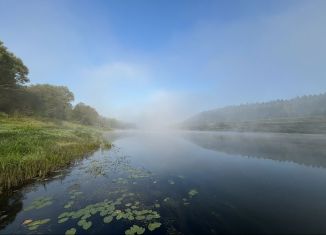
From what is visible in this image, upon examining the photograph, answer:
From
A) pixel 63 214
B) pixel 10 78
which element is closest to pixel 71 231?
pixel 63 214

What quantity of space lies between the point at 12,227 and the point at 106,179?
24.4 ft

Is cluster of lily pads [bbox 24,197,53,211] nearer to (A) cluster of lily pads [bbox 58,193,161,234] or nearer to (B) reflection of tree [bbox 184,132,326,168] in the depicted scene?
(A) cluster of lily pads [bbox 58,193,161,234]

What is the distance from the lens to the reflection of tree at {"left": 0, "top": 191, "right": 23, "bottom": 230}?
862cm

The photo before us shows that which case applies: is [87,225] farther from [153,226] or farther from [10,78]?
[10,78]

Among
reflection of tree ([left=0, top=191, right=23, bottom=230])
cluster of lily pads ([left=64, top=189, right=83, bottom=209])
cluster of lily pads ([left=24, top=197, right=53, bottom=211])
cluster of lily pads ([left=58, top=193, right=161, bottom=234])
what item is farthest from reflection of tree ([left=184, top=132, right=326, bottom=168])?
reflection of tree ([left=0, top=191, right=23, bottom=230])

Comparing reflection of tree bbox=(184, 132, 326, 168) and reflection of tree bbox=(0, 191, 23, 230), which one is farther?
reflection of tree bbox=(184, 132, 326, 168)

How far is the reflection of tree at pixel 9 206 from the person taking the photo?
8.62m

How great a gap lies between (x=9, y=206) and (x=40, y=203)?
1410 millimetres

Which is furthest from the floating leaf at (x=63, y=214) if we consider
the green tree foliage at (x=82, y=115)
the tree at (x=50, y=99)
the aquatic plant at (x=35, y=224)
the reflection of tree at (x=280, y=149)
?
the green tree foliage at (x=82, y=115)

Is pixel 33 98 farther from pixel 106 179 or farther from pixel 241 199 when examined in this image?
pixel 241 199

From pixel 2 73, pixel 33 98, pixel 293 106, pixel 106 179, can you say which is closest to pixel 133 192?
pixel 106 179

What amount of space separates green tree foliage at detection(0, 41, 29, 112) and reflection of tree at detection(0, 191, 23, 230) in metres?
68.6

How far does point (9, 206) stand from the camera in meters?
10.0

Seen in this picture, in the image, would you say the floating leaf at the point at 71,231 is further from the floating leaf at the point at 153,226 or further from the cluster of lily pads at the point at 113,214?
the floating leaf at the point at 153,226
